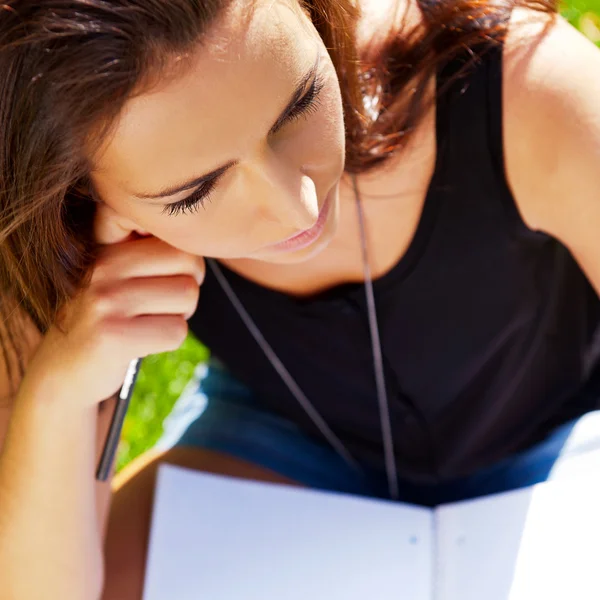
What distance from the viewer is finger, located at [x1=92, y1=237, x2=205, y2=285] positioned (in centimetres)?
110

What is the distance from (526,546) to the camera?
1.18 m

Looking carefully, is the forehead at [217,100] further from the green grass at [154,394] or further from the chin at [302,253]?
the green grass at [154,394]

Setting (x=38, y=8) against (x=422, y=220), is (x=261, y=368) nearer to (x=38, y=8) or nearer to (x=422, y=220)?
(x=422, y=220)

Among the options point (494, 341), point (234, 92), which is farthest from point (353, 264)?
point (234, 92)

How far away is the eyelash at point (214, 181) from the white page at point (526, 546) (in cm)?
65

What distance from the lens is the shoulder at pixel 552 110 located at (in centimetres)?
104

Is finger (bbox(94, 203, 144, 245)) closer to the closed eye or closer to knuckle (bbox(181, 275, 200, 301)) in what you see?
knuckle (bbox(181, 275, 200, 301))

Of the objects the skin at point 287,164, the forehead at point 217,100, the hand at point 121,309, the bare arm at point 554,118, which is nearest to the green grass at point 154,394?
the skin at point 287,164

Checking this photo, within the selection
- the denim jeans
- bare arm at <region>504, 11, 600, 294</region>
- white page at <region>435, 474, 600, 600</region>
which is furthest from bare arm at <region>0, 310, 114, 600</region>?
bare arm at <region>504, 11, 600, 294</region>

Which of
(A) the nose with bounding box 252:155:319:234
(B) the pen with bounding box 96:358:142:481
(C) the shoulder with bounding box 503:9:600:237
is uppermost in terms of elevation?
(C) the shoulder with bounding box 503:9:600:237

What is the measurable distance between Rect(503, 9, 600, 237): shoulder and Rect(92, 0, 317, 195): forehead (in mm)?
334

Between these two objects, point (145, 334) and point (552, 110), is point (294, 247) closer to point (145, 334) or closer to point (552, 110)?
point (145, 334)

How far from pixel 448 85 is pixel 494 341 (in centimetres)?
42

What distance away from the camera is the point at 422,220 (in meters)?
1.17
